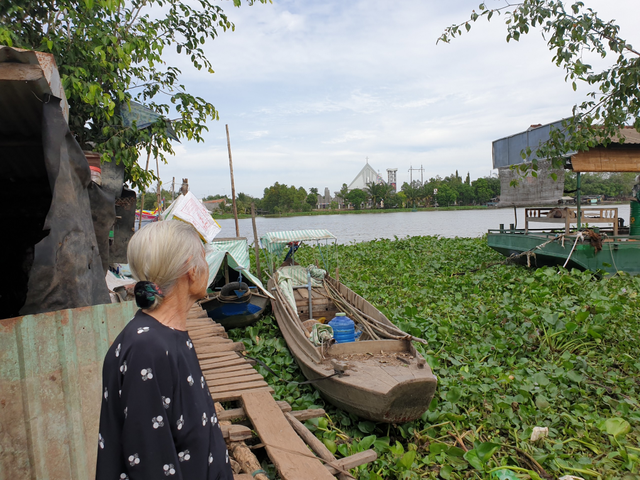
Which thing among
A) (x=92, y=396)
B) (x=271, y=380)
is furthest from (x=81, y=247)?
(x=271, y=380)

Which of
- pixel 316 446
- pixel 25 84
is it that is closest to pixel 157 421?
pixel 25 84

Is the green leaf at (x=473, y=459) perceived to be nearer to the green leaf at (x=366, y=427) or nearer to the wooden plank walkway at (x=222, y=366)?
the green leaf at (x=366, y=427)

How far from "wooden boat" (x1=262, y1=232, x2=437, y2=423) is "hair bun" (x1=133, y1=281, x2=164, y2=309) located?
10.7 ft

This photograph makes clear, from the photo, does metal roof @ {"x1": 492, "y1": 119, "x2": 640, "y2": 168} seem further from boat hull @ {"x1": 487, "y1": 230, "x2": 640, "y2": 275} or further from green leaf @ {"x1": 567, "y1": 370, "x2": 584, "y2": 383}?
green leaf @ {"x1": 567, "y1": 370, "x2": 584, "y2": 383}

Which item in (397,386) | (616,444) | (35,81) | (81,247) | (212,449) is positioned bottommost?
(616,444)

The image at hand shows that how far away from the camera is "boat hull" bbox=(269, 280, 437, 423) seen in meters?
4.25

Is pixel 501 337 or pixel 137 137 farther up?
pixel 137 137

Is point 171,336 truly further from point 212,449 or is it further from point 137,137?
point 137,137

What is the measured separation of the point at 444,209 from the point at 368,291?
62533mm

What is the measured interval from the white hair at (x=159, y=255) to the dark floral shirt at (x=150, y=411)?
13cm

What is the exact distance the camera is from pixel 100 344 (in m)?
2.48

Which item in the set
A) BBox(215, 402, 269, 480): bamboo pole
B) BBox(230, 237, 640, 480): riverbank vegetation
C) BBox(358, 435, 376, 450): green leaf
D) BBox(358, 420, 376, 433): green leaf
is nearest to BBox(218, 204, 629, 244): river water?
BBox(230, 237, 640, 480): riverbank vegetation

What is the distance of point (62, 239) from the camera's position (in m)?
2.21

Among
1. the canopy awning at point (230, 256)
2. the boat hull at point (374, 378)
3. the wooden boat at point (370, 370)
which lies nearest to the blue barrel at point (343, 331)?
the wooden boat at point (370, 370)
